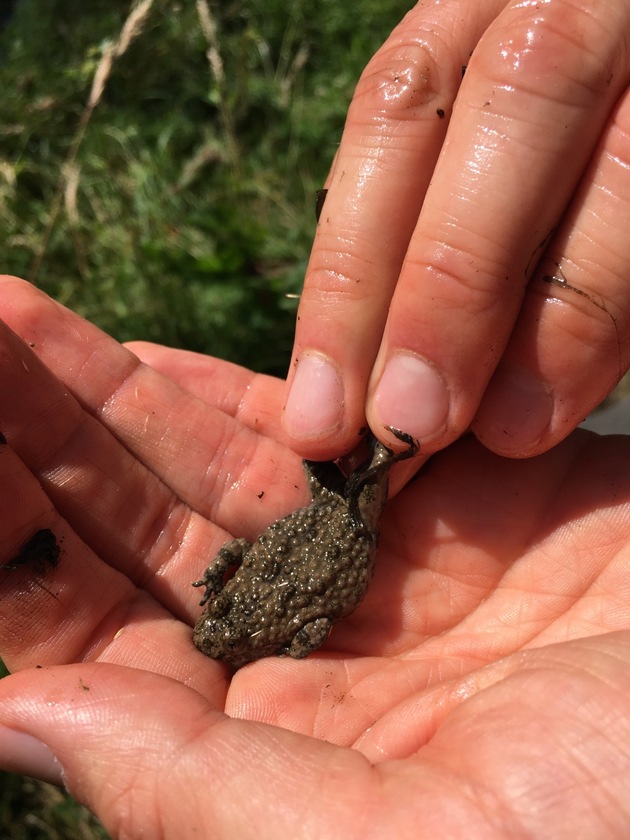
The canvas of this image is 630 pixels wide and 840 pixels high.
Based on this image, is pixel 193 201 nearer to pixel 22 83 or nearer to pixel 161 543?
pixel 22 83

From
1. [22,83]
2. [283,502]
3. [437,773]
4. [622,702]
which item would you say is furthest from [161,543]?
[22,83]

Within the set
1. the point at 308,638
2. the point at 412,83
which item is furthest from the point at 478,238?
the point at 308,638

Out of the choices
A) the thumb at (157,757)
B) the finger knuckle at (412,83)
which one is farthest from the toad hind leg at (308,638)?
the finger knuckle at (412,83)

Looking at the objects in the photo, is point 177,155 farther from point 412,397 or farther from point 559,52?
point 412,397

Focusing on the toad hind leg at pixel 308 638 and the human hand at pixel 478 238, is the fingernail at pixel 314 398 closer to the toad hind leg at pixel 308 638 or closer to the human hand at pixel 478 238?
the human hand at pixel 478 238

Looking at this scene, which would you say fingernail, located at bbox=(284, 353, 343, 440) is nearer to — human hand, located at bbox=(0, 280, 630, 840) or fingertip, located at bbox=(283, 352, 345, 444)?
fingertip, located at bbox=(283, 352, 345, 444)
